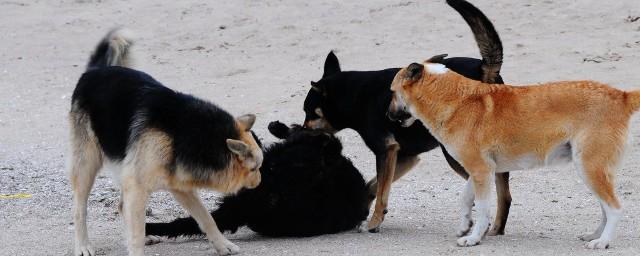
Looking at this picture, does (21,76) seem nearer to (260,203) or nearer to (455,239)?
(260,203)

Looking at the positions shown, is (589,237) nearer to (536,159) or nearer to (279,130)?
(536,159)

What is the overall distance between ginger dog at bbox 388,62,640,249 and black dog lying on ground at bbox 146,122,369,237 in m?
0.76

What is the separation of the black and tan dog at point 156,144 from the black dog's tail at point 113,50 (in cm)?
74

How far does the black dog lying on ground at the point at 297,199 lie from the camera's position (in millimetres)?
7441

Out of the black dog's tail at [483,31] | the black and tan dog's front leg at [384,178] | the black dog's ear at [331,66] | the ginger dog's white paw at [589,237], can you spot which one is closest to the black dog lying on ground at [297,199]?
the black and tan dog's front leg at [384,178]

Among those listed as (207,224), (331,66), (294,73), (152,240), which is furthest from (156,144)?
(294,73)

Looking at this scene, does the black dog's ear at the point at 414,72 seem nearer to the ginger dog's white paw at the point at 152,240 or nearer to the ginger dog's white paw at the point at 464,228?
the ginger dog's white paw at the point at 464,228

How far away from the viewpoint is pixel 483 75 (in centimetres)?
769

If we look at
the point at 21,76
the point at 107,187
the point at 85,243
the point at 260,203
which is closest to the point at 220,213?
the point at 260,203

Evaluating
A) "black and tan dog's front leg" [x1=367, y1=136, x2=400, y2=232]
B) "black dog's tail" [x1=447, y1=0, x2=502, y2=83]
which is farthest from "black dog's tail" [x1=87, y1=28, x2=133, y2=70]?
"black dog's tail" [x1=447, y1=0, x2=502, y2=83]

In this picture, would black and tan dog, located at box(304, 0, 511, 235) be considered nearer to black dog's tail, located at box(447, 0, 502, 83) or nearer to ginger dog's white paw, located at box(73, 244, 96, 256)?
black dog's tail, located at box(447, 0, 502, 83)

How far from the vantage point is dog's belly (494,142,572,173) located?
674 cm

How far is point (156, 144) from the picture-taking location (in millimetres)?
6473

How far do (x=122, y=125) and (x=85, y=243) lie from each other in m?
0.94
